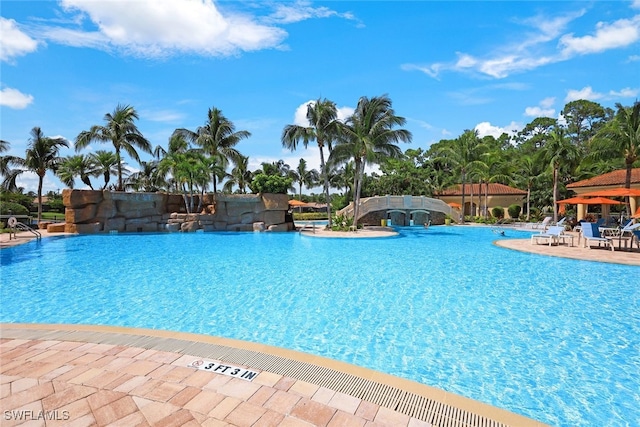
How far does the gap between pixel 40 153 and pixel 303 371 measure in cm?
3154

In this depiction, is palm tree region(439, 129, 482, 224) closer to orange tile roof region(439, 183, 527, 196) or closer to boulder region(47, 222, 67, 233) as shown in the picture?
orange tile roof region(439, 183, 527, 196)

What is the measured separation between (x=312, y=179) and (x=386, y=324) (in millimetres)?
45538

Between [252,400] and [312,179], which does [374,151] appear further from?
[312,179]

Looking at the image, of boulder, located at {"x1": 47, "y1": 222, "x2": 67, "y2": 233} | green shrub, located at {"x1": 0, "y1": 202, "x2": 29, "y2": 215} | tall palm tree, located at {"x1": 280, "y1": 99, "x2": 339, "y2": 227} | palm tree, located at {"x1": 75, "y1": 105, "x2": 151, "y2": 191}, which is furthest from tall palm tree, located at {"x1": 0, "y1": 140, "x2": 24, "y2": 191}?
tall palm tree, located at {"x1": 280, "y1": 99, "x2": 339, "y2": 227}

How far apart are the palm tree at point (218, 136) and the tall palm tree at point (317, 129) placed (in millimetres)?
6483

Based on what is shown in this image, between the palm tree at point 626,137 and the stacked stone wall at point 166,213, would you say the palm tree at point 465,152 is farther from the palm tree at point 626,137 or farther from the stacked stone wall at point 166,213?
the stacked stone wall at point 166,213

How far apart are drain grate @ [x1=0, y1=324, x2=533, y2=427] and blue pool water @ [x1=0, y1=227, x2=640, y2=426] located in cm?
86

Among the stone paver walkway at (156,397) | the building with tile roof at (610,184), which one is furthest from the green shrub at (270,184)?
the building with tile roof at (610,184)

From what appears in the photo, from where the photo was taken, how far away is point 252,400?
113 inches

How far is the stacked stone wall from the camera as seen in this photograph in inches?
819

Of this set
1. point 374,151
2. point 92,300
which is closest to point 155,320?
point 92,300

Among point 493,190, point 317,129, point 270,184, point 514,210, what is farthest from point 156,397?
point 493,190

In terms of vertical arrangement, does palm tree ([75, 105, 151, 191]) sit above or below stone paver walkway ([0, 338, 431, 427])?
above

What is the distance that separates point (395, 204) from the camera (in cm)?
3011
